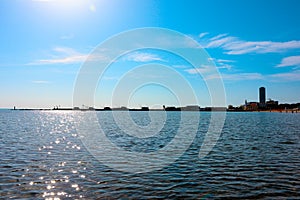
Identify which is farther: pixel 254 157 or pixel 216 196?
pixel 254 157

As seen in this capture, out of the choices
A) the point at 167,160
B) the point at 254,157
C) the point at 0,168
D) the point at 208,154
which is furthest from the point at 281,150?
the point at 0,168

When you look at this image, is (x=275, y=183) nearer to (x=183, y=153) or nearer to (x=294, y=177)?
(x=294, y=177)

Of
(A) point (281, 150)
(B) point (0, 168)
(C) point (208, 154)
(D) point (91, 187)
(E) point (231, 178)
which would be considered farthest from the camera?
(A) point (281, 150)

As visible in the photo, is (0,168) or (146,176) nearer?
(146,176)

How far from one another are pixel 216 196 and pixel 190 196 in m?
1.70

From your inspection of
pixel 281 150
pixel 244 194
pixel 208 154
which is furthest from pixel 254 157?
pixel 244 194

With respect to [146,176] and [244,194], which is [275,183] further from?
[146,176]

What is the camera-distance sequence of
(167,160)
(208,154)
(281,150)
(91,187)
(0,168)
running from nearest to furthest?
(91,187)
(0,168)
(167,160)
(208,154)
(281,150)

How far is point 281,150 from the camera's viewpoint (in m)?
35.5

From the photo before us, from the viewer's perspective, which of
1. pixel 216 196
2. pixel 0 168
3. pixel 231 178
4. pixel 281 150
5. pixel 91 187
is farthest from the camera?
pixel 281 150

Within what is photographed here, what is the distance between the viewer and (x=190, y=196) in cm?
1750

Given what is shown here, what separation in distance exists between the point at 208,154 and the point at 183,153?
10.0 ft

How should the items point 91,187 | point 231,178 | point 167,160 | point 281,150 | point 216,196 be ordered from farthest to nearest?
point 281,150 < point 167,160 < point 231,178 < point 91,187 < point 216,196

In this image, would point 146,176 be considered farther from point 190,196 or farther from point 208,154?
point 208,154
